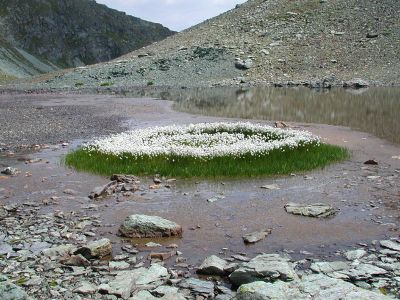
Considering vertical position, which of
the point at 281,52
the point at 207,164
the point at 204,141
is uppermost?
the point at 281,52

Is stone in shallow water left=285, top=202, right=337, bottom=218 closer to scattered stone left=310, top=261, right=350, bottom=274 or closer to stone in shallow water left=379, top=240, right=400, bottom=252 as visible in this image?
stone in shallow water left=379, top=240, right=400, bottom=252

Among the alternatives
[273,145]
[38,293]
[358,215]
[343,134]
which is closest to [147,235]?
[38,293]

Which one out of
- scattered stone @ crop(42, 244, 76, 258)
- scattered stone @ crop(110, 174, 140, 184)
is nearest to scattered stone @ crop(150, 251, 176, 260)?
scattered stone @ crop(42, 244, 76, 258)

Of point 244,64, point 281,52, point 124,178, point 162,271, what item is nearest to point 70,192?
point 124,178

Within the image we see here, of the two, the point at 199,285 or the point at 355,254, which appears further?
the point at 355,254

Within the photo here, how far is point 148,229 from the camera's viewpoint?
1191cm

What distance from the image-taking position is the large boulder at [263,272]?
29.0ft

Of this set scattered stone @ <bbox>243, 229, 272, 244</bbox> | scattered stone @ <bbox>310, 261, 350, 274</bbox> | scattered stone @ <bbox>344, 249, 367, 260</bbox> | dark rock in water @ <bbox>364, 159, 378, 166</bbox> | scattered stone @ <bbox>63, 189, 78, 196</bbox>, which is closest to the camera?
scattered stone @ <bbox>310, 261, 350, 274</bbox>

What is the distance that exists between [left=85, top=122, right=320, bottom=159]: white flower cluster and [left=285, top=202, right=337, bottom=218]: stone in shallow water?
6.00 meters

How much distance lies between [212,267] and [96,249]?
2.64 meters

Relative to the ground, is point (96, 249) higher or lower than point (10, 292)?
lower

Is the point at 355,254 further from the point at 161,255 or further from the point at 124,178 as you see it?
the point at 124,178

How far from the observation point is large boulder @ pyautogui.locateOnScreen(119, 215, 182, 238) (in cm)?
1184

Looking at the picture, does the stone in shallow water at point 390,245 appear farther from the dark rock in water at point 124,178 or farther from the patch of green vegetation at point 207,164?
the dark rock in water at point 124,178
